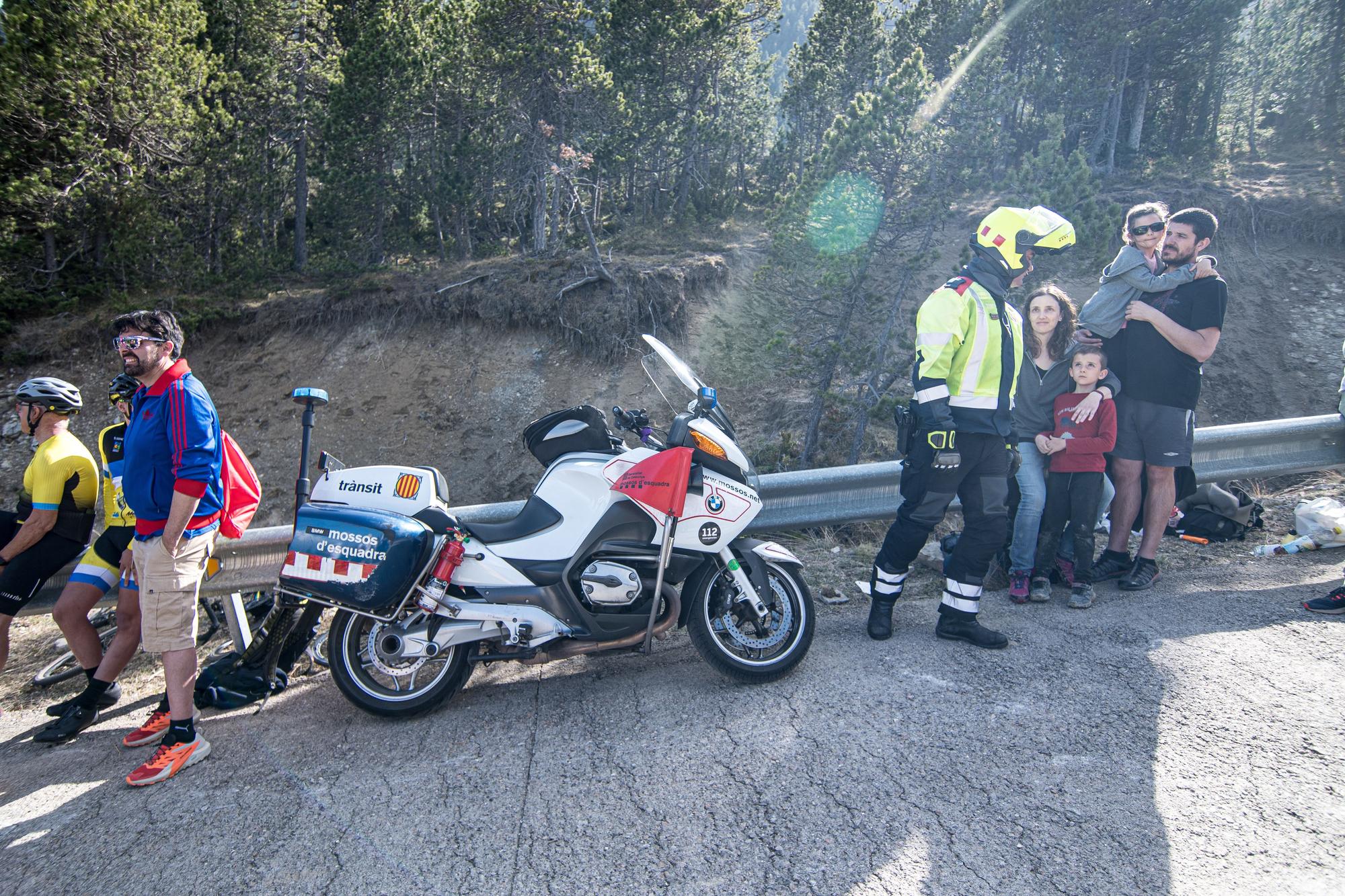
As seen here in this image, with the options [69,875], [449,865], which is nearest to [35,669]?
[69,875]

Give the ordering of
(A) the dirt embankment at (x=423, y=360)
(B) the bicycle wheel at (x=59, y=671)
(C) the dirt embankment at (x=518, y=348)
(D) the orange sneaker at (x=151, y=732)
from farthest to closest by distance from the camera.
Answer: (A) the dirt embankment at (x=423, y=360)
(C) the dirt embankment at (x=518, y=348)
(B) the bicycle wheel at (x=59, y=671)
(D) the orange sneaker at (x=151, y=732)

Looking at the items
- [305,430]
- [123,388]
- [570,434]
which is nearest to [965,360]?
[570,434]

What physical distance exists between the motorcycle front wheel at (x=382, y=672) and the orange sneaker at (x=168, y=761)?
59cm

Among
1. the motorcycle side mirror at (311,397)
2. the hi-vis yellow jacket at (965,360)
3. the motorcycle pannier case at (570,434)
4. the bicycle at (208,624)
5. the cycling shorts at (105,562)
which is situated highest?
the hi-vis yellow jacket at (965,360)

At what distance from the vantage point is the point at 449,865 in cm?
266

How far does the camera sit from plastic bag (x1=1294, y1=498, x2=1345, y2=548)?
524 centimetres

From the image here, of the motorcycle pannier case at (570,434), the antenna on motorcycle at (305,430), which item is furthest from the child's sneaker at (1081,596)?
the antenna on motorcycle at (305,430)

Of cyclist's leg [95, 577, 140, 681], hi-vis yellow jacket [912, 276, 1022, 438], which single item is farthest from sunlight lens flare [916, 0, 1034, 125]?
cyclist's leg [95, 577, 140, 681]

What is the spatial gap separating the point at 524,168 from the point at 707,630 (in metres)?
18.7

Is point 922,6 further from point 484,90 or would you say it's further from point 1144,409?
point 1144,409

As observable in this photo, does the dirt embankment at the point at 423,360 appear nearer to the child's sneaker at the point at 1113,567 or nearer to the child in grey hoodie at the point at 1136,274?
the child in grey hoodie at the point at 1136,274

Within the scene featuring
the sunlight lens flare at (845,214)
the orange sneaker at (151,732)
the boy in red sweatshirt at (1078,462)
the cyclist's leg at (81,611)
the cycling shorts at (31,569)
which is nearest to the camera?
the orange sneaker at (151,732)

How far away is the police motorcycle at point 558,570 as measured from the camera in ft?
12.1

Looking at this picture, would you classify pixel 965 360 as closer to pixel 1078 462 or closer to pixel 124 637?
pixel 1078 462
